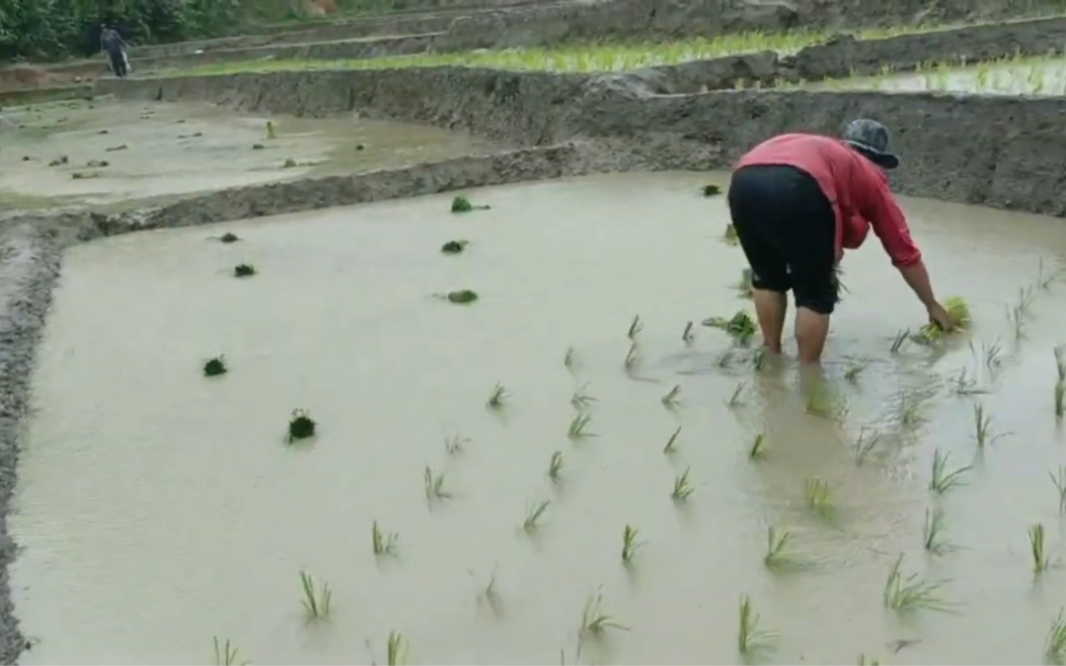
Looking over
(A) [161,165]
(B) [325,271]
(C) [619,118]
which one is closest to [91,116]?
(A) [161,165]

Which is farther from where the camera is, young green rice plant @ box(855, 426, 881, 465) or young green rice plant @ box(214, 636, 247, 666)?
young green rice plant @ box(855, 426, 881, 465)

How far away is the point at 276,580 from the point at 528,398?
1.22 m

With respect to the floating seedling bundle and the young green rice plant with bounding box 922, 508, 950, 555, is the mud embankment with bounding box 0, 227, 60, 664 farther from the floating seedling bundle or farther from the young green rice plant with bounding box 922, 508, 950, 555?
the floating seedling bundle

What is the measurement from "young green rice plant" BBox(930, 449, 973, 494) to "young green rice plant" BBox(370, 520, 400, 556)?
4.17 feet

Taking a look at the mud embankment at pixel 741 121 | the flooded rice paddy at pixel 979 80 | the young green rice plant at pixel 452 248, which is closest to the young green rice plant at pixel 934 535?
the young green rice plant at pixel 452 248

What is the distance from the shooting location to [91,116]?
665 inches

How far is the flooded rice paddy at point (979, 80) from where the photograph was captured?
6844mm

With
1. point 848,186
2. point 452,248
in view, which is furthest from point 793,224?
point 452,248

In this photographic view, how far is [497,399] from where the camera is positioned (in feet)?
12.1

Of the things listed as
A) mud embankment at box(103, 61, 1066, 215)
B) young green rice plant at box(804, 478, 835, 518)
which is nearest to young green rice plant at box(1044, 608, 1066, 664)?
young green rice plant at box(804, 478, 835, 518)

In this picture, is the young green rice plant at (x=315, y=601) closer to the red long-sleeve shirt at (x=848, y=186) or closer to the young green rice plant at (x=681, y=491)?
the young green rice plant at (x=681, y=491)

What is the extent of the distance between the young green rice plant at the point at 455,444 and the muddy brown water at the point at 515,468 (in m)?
0.04

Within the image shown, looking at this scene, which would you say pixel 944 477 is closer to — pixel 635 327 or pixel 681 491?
pixel 681 491

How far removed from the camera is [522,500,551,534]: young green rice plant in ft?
9.38
